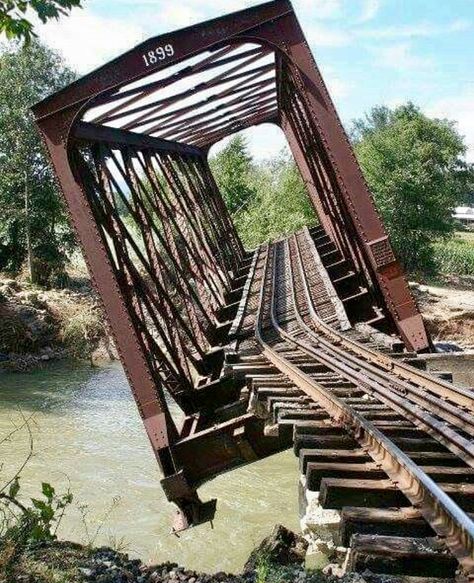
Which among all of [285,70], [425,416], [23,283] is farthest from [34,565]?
[23,283]

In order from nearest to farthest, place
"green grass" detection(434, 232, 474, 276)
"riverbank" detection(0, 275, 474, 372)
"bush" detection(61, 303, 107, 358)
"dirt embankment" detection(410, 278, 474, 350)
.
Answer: "dirt embankment" detection(410, 278, 474, 350), "riverbank" detection(0, 275, 474, 372), "bush" detection(61, 303, 107, 358), "green grass" detection(434, 232, 474, 276)

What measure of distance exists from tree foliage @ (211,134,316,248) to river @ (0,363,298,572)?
1338 centimetres

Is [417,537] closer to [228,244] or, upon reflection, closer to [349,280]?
[349,280]

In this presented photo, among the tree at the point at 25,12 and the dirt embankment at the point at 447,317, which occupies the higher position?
the tree at the point at 25,12

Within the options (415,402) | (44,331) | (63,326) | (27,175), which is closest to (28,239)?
(27,175)

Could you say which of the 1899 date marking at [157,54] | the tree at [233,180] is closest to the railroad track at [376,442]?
the 1899 date marking at [157,54]

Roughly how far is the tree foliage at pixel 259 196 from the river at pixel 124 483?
43.9 ft

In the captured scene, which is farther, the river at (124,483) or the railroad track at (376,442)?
the river at (124,483)

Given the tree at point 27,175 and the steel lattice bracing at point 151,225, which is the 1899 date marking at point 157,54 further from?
the tree at point 27,175

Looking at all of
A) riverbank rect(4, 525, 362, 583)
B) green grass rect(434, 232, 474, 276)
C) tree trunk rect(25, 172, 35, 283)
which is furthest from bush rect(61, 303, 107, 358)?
green grass rect(434, 232, 474, 276)

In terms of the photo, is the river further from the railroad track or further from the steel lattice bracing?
the railroad track

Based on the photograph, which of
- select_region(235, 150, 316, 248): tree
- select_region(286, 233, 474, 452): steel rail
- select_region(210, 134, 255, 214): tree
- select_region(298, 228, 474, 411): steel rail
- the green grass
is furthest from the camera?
the green grass

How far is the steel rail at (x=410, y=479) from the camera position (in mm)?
2273

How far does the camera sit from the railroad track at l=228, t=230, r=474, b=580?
7.72ft
